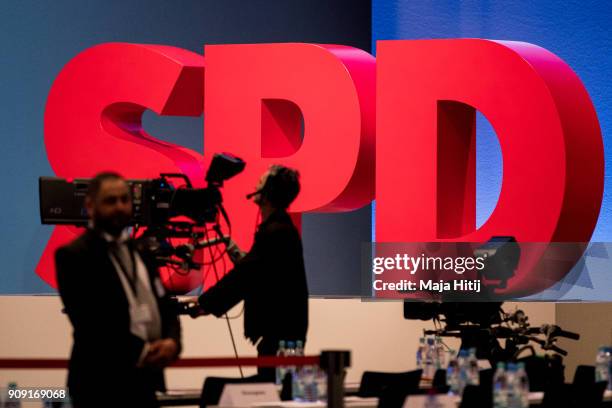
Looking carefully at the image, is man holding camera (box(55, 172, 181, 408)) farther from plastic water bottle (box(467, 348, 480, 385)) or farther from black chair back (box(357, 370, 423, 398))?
plastic water bottle (box(467, 348, 480, 385))

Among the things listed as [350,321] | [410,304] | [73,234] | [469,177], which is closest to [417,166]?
[469,177]

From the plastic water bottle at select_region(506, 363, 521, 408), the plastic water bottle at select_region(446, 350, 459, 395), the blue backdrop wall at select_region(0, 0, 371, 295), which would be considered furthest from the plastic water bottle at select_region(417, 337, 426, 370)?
the blue backdrop wall at select_region(0, 0, 371, 295)

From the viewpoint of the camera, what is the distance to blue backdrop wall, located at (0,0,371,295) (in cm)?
880

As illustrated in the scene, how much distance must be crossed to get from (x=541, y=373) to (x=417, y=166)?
2.75m

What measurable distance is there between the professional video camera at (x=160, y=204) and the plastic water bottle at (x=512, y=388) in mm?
1587

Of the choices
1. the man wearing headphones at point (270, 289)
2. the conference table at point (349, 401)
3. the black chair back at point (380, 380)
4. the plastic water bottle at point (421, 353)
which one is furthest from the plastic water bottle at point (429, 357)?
the black chair back at point (380, 380)

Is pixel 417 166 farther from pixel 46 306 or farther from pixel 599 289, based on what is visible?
pixel 46 306

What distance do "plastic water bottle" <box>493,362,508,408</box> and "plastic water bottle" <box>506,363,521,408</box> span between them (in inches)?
0.6

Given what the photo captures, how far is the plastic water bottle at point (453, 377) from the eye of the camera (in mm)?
4570

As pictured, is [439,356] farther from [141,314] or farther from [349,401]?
[141,314]

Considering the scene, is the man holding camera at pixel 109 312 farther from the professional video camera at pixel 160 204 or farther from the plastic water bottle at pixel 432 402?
the professional video camera at pixel 160 204

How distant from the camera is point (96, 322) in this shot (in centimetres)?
351

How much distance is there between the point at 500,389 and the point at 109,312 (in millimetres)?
1459

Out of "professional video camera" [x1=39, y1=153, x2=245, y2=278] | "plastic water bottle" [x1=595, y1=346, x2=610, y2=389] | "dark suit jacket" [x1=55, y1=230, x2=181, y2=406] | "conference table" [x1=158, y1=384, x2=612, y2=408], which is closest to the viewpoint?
"dark suit jacket" [x1=55, y1=230, x2=181, y2=406]
